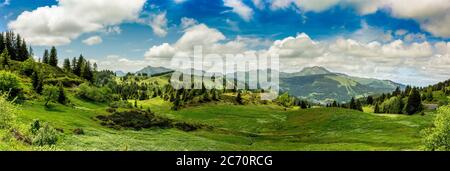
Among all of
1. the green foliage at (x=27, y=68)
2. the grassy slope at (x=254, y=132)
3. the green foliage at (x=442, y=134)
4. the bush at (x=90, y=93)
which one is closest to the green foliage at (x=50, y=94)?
the grassy slope at (x=254, y=132)

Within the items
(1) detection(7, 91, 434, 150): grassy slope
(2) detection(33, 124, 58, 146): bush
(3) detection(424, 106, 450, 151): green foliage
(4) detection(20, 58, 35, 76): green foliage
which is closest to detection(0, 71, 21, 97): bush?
(1) detection(7, 91, 434, 150): grassy slope

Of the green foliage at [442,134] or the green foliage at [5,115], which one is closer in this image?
the green foliage at [5,115]

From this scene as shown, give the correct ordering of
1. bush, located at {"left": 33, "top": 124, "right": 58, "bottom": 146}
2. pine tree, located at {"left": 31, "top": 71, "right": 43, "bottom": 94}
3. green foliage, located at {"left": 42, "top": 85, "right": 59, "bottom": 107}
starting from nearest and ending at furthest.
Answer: bush, located at {"left": 33, "top": 124, "right": 58, "bottom": 146} < green foliage, located at {"left": 42, "top": 85, "right": 59, "bottom": 107} < pine tree, located at {"left": 31, "top": 71, "right": 43, "bottom": 94}

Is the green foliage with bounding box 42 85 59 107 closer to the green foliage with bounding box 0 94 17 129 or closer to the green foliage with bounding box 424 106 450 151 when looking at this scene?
the green foliage with bounding box 0 94 17 129

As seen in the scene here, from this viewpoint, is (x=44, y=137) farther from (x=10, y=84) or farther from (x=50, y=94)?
(x=50, y=94)

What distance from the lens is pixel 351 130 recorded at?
411 ft

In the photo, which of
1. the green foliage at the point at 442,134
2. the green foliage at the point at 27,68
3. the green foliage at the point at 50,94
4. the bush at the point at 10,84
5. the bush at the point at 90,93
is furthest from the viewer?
the green foliage at the point at 27,68

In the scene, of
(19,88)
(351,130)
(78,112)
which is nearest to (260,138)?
(351,130)

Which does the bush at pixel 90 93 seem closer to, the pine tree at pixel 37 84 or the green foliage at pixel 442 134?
the pine tree at pixel 37 84

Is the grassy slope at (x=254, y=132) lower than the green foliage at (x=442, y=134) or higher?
lower

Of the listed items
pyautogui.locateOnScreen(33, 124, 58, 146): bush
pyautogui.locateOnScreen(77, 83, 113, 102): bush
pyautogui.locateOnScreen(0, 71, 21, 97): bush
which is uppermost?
pyautogui.locateOnScreen(0, 71, 21, 97): bush

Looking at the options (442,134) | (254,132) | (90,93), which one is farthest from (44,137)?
(90,93)
